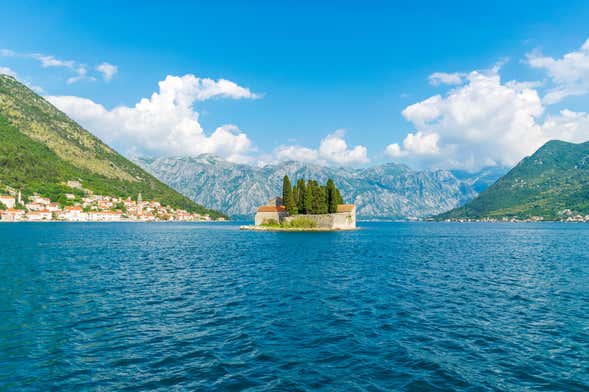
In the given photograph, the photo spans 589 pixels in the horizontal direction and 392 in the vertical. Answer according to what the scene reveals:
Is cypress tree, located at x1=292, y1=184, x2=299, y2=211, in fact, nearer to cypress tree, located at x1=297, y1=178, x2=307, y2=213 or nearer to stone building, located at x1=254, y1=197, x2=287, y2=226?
cypress tree, located at x1=297, y1=178, x2=307, y2=213

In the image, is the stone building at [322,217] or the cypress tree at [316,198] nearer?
the cypress tree at [316,198]

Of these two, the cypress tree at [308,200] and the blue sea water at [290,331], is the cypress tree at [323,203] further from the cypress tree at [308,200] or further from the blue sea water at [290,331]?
the blue sea water at [290,331]

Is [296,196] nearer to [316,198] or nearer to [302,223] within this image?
[316,198]

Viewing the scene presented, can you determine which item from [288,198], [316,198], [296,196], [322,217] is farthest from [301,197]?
[322,217]

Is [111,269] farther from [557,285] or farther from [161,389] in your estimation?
[557,285]

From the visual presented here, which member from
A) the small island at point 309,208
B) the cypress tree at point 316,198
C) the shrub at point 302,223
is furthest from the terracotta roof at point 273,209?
the cypress tree at point 316,198

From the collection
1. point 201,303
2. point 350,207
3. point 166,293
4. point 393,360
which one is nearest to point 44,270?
point 166,293

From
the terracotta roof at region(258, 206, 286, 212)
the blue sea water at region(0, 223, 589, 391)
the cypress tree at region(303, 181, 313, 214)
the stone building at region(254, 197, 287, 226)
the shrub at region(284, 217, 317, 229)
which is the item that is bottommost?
the blue sea water at region(0, 223, 589, 391)

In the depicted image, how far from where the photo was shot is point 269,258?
56.4 m

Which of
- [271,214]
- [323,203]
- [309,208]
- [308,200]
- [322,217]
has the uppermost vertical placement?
[308,200]

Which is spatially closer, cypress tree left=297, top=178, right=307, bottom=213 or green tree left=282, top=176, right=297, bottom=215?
green tree left=282, top=176, right=297, bottom=215

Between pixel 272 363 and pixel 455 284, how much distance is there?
25454 millimetres

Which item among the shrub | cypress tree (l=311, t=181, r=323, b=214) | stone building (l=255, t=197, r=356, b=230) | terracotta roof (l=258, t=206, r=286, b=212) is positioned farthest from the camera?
terracotta roof (l=258, t=206, r=286, b=212)

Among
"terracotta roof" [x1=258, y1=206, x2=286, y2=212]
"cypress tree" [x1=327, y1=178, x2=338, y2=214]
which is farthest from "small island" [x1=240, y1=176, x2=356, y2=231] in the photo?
"terracotta roof" [x1=258, y1=206, x2=286, y2=212]
